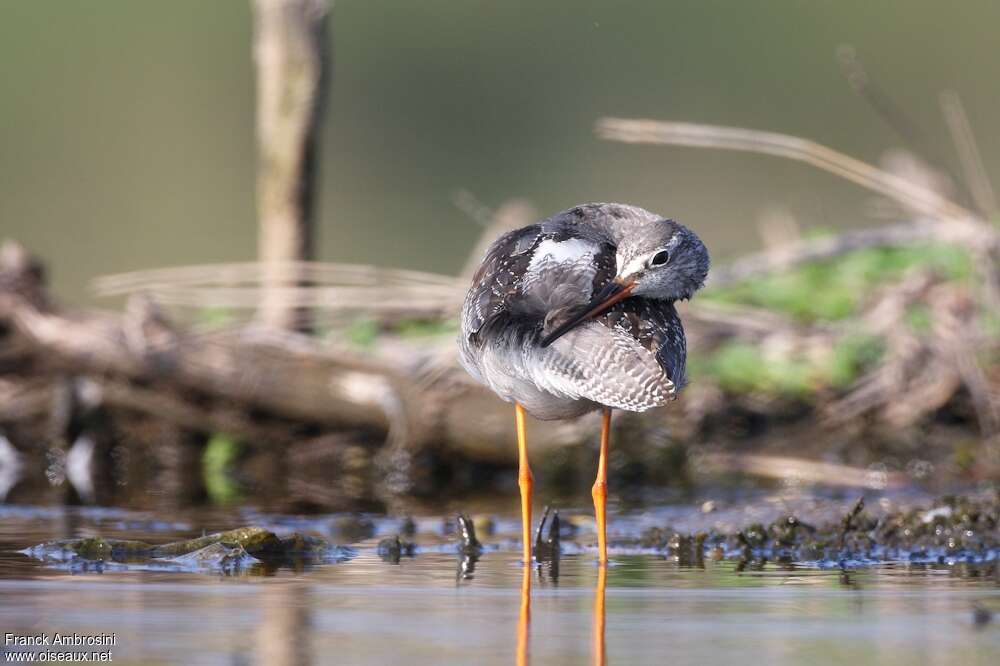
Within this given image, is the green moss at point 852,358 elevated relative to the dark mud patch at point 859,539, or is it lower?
elevated

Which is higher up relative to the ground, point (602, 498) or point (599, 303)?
point (599, 303)

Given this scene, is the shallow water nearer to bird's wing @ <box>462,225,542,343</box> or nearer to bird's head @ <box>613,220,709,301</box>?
bird's wing @ <box>462,225,542,343</box>

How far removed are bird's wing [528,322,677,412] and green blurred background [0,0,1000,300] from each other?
44.4ft

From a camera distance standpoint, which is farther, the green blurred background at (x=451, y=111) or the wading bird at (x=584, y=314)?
the green blurred background at (x=451, y=111)

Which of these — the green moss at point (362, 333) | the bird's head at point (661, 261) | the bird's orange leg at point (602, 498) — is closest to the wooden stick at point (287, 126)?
the green moss at point (362, 333)

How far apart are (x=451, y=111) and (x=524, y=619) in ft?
61.8

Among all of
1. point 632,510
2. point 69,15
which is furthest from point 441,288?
point 69,15

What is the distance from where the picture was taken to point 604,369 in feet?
17.9

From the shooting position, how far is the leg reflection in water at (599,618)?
14.2 feet

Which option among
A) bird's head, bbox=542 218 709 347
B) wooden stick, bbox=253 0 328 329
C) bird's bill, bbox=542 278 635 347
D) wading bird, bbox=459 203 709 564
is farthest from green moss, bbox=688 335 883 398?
bird's bill, bbox=542 278 635 347

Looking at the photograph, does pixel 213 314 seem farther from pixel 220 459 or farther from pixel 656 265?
pixel 656 265

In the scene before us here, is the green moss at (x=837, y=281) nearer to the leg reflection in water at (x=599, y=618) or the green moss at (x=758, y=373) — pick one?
the green moss at (x=758, y=373)

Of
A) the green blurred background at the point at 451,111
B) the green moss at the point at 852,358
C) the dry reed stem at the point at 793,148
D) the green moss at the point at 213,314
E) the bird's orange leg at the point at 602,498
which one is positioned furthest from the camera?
the green blurred background at the point at 451,111

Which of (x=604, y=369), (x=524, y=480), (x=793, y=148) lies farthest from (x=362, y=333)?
(x=604, y=369)
